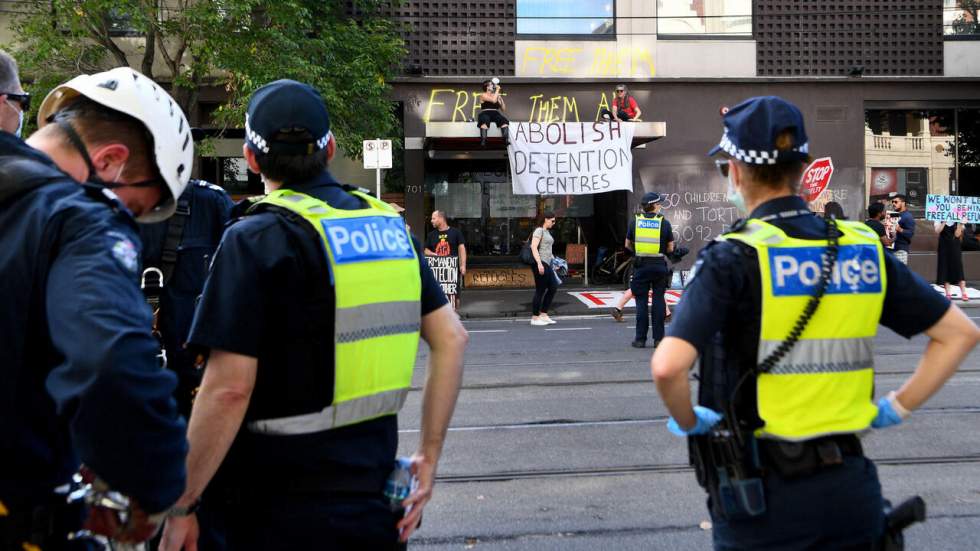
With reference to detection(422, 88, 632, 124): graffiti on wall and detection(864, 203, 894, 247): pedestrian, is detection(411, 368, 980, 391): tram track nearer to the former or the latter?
detection(864, 203, 894, 247): pedestrian

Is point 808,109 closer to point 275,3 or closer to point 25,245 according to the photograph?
point 275,3

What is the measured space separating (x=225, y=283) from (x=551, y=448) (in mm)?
4555

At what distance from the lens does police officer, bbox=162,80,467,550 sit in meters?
2.25

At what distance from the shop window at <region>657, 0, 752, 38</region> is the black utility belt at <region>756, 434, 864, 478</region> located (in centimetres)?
1881

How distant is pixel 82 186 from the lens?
6.17ft

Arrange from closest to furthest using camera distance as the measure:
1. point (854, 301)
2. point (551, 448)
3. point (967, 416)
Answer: point (854, 301) < point (551, 448) < point (967, 416)

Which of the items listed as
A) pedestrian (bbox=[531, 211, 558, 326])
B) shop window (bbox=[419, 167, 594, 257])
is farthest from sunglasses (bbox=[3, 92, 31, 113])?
shop window (bbox=[419, 167, 594, 257])

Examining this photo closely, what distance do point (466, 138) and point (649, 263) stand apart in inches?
316

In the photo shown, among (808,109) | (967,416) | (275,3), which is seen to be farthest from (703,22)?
(967,416)

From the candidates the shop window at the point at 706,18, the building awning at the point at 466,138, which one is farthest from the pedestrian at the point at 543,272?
the shop window at the point at 706,18

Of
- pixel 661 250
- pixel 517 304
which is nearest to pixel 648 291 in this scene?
pixel 661 250

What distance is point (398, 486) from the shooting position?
2391 mm

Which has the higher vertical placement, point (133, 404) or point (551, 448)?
point (133, 404)

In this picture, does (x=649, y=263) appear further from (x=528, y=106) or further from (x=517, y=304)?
(x=528, y=106)
